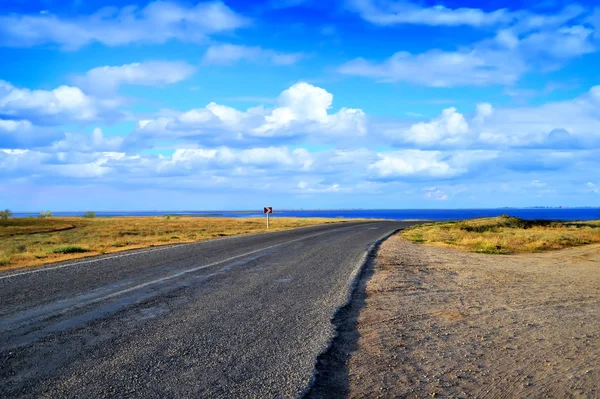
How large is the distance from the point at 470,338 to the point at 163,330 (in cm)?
437

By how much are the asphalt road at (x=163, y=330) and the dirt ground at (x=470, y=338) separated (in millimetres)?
639

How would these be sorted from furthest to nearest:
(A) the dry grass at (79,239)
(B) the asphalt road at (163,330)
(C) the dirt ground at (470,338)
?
(A) the dry grass at (79,239), (C) the dirt ground at (470,338), (B) the asphalt road at (163,330)

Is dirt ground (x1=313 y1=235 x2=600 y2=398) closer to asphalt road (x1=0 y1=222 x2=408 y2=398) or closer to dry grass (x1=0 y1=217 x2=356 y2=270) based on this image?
asphalt road (x1=0 y1=222 x2=408 y2=398)

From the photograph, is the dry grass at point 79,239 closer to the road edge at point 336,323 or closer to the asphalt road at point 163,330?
the asphalt road at point 163,330

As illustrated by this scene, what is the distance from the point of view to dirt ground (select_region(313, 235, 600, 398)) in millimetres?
4820

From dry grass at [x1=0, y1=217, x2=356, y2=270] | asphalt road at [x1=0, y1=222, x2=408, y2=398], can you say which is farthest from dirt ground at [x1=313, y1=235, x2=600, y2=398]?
dry grass at [x1=0, y1=217, x2=356, y2=270]

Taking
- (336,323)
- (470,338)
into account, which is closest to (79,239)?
(336,323)

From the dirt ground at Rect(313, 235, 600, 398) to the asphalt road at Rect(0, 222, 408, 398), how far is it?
25.2 inches

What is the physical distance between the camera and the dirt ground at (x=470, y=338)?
482 centimetres

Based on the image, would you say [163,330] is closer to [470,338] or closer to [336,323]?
[336,323]

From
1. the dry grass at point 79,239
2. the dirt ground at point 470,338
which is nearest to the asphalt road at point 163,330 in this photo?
the dirt ground at point 470,338

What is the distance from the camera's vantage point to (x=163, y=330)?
629 cm

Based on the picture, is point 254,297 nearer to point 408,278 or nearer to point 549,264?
point 408,278

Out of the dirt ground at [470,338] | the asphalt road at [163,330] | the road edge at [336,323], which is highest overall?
the asphalt road at [163,330]
